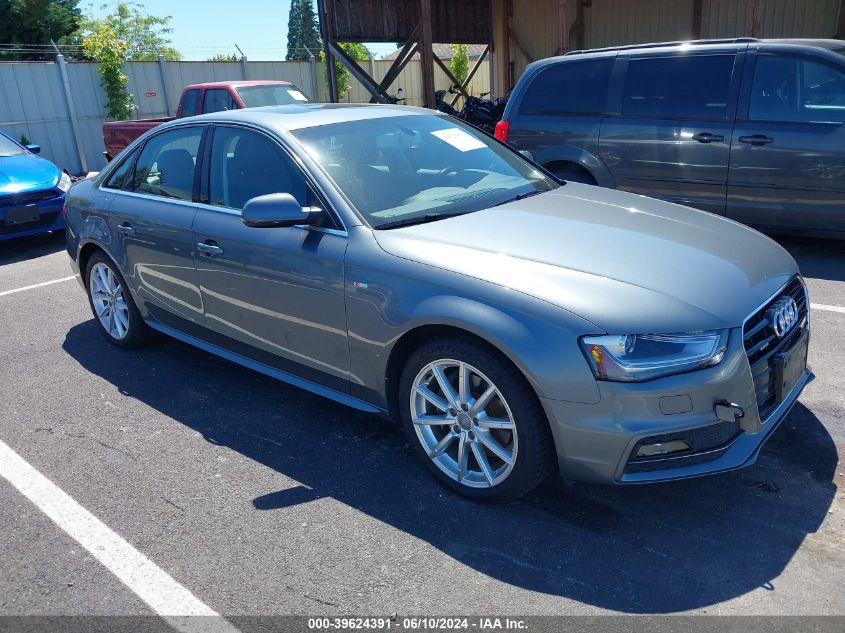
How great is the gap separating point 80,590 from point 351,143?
2475 millimetres

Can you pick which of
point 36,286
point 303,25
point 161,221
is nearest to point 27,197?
point 36,286

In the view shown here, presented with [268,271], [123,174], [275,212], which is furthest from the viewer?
[123,174]

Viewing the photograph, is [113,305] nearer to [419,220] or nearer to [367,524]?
[419,220]

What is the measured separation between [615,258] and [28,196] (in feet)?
25.9

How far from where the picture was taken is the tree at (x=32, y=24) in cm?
3288

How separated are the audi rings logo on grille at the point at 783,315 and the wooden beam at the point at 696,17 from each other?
42.5 feet

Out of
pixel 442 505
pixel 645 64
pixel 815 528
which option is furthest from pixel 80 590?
pixel 645 64

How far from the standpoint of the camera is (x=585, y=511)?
126 inches

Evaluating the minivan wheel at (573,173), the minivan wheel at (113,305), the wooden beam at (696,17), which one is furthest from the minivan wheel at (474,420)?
the wooden beam at (696,17)

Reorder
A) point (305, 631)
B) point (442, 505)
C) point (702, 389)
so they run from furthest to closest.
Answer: point (442, 505)
point (702, 389)
point (305, 631)

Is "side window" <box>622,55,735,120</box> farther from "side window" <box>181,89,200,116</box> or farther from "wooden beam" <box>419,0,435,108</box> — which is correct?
"side window" <box>181,89,200,116</box>

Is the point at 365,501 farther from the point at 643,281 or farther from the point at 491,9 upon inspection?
the point at 491,9

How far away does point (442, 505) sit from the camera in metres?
3.30

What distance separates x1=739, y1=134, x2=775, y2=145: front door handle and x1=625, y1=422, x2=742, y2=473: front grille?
165 inches
